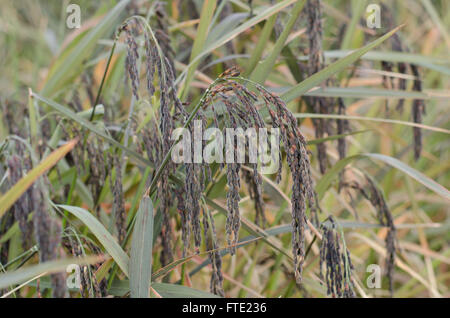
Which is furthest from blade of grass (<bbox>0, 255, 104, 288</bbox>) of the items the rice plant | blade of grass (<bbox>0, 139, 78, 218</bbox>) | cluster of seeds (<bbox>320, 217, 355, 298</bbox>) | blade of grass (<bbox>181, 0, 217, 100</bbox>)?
blade of grass (<bbox>181, 0, 217, 100</bbox>)

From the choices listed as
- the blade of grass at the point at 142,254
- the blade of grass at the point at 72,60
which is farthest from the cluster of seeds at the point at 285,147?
the blade of grass at the point at 72,60

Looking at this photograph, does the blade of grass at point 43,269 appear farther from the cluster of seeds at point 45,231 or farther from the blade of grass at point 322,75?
the blade of grass at point 322,75

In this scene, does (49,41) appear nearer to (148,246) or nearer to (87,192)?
(87,192)

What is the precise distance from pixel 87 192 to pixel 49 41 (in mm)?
1302

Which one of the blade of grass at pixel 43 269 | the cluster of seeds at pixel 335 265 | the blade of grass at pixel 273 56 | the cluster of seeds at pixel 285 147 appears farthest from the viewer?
the blade of grass at pixel 273 56

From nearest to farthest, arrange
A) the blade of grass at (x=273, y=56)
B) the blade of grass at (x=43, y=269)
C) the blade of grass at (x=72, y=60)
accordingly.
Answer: the blade of grass at (x=43, y=269), the blade of grass at (x=273, y=56), the blade of grass at (x=72, y=60)

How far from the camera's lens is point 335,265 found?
1.00 meters

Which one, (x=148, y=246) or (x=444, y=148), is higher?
(x=444, y=148)

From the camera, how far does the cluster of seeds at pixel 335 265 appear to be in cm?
100

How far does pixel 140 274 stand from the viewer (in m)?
0.89
